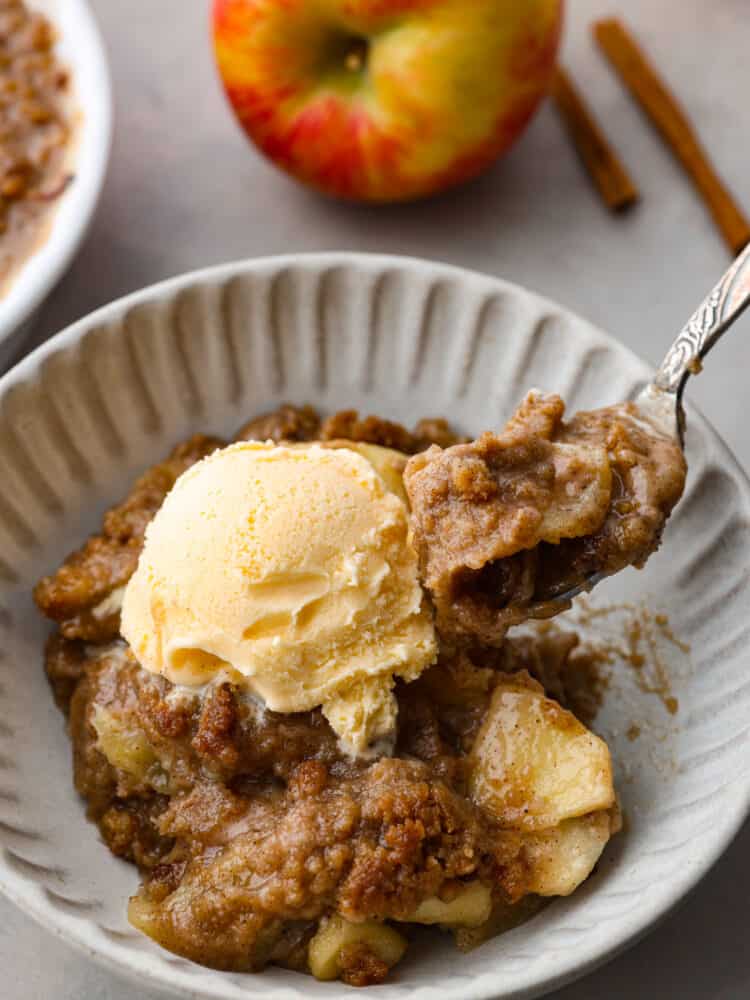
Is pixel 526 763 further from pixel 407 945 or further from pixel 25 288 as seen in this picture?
pixel 25 288

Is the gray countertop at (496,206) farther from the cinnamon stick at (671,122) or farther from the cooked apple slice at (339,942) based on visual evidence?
the cooked apple slice at (339,942)

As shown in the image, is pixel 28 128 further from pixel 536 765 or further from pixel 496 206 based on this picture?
pixel 536 765

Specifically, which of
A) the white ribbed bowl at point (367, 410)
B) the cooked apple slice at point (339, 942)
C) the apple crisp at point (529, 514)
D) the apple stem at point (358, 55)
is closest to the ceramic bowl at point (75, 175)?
the white ribbed bowl at point (367, 410)

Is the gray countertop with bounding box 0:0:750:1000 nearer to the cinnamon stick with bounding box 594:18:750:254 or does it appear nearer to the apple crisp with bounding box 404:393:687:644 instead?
the cinnamon stick with bounding box 594:18:750:254

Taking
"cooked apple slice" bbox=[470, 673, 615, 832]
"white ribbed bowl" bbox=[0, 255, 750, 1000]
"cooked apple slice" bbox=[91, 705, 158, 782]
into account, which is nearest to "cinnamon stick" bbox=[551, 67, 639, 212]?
"white ribbed bowl" bbox=[0, 255, 750, 1000]

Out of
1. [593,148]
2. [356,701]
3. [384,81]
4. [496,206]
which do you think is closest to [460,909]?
[356,701]

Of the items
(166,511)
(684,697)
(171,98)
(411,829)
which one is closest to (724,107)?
(171,98)
